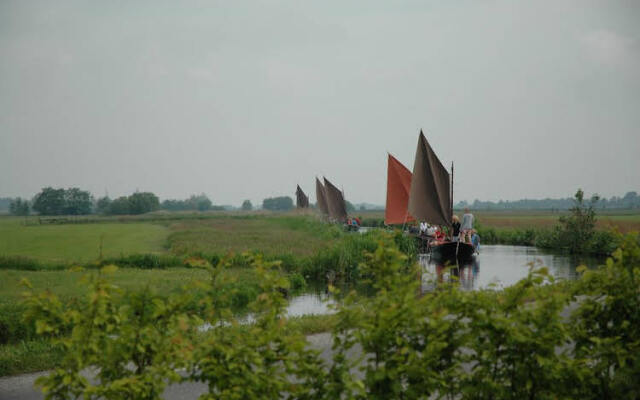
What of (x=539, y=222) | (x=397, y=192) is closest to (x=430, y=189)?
(x=397, y=192)

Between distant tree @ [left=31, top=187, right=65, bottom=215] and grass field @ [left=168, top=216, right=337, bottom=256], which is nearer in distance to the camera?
grass field @ [left=168, top=216, right=337, bottom=256]

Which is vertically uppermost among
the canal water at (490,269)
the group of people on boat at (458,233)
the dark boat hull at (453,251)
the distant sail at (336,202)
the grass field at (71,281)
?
the distant sail at (336,202)

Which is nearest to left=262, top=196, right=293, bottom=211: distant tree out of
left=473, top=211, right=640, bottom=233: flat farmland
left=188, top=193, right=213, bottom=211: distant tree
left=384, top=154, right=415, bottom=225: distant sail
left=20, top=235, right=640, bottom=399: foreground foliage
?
left=188, top=193, right=213, bottom=211: distant tree

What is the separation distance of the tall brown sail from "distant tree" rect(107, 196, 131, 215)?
86635mm

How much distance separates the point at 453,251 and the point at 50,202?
8895 centimetres

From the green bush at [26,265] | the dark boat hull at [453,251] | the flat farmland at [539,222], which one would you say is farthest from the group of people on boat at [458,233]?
the green bush at [26,265]

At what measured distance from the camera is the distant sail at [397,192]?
89.9 ft

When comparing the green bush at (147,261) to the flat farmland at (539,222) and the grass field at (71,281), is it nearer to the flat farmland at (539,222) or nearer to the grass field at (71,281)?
the grass field at (71,281)

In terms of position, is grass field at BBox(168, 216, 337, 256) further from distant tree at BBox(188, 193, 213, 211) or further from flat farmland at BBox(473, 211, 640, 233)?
distant tree at BBox(188, 193, 213, 211)

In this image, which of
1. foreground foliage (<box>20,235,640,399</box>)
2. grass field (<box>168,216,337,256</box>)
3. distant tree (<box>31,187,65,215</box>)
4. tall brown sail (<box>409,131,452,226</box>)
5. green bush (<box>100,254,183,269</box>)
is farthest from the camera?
distant tree (<box>31,187,65,215</box>)

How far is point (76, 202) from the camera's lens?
303ft

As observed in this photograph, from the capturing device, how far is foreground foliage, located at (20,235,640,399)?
8.56ft

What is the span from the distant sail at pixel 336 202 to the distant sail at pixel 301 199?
24.8 m

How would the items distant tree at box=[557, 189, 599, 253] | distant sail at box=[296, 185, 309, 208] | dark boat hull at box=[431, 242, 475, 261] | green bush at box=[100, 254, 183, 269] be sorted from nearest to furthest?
green bush at box=[100, 254, 183, 269]
dark boat hull at box=[431, 242, 475, 261]
distant tree at box=[557, 189, 599, 253]
distant sail at box=[296, 185, 309, 208]
